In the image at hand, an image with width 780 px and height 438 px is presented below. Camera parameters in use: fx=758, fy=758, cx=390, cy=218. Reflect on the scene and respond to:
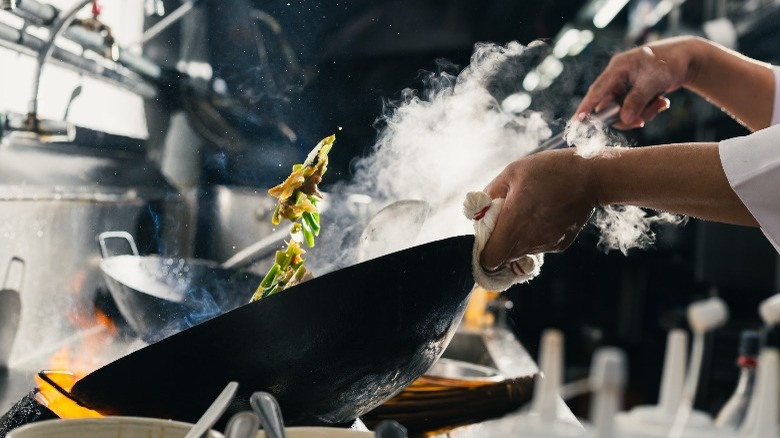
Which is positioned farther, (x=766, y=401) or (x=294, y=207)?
(x=294, y=207)

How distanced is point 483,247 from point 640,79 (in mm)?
795

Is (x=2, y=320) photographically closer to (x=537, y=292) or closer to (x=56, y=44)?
(x=56, y=44)

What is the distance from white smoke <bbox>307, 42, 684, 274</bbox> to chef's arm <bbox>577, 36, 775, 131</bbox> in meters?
0.09

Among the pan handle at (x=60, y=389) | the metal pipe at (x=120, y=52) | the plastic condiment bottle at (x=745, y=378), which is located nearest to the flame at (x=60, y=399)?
the pan handle at (x=60, y=389)

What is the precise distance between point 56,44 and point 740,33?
4.72 metres

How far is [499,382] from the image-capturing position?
4.30 feet

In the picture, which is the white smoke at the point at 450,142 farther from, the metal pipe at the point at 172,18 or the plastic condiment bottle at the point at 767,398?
the plastic condiment bottle at the point at 767,398

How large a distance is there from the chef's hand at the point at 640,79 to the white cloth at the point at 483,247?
56 centimetres

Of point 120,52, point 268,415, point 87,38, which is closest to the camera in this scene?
point 268,415

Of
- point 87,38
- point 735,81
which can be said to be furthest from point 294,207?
point 735,81

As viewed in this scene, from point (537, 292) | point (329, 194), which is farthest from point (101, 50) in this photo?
point (537, 292)

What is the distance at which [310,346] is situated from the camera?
3.01ft

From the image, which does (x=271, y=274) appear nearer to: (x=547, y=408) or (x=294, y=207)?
(x=294, y=207)

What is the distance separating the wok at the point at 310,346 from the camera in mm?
887
